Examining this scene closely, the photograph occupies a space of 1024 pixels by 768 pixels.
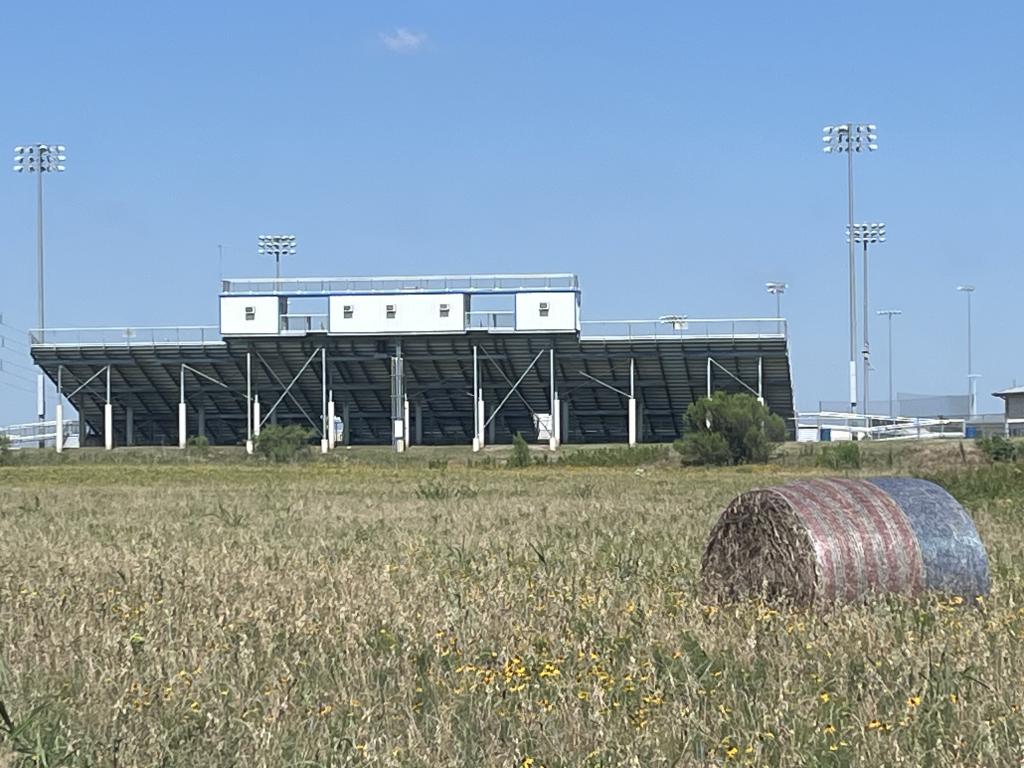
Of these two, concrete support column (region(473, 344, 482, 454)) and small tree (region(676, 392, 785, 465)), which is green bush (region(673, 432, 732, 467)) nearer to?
small tree (region(676, 392, 785, 465))

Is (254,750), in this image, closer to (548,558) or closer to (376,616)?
(376,616)

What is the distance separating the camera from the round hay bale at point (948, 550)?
43.1ft

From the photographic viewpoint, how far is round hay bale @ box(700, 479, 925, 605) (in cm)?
1298

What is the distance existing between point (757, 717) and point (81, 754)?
333cm

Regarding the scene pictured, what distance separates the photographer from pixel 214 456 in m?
69.2

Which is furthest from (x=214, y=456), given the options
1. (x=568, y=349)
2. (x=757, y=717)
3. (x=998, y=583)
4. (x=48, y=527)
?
(x=757, y=717)

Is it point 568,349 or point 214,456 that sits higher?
point 568,349

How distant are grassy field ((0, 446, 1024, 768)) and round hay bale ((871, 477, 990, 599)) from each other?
41 centimetres

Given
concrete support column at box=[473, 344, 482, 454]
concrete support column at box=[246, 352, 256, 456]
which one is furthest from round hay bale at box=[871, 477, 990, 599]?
concrete support column at box=[246, 352, 256, 456]

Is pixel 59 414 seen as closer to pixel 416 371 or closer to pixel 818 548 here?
pixel 416 371

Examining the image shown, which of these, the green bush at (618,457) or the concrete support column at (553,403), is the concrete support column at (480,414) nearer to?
the concrete support column at (553,403)

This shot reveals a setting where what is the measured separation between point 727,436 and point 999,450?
10.7m

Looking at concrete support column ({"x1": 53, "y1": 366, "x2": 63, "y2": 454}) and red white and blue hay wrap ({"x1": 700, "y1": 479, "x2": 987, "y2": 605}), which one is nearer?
red white and blue hay wrap ({"x1": 700, "y1": 479, "x2": 987, "y2": 605})

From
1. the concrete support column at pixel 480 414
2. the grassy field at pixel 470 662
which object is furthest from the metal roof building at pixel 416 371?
the grassy field at pixel 470 662
